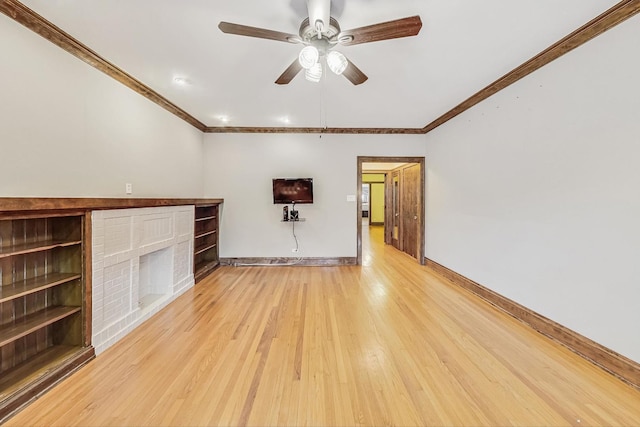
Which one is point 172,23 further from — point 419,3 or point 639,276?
point 639,276

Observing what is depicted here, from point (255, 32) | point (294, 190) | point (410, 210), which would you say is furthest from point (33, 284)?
point (410, 210)

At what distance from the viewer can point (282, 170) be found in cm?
498

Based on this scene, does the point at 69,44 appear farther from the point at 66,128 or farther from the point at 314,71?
the point at 314,71

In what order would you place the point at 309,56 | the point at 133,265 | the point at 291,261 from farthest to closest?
the point at 291,261, the point at 133,265, the point at 309,56

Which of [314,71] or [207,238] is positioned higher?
[314,71]

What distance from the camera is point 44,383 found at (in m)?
1.71

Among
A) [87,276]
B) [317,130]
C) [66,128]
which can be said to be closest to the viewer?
[87,276]

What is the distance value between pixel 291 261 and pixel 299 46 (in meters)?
3.66

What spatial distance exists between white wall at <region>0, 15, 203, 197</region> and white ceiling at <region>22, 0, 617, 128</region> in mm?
282

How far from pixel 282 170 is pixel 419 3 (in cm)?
352

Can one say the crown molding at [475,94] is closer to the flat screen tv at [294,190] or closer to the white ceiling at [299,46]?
the white ceiling at [299,46]

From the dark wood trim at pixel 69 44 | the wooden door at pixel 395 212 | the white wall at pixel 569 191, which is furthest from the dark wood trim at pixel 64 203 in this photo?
the wooden door at pixel 395 212

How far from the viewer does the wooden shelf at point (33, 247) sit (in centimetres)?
167

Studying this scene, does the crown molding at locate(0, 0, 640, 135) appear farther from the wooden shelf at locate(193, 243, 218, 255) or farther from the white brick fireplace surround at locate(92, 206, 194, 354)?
the wooden shelf at locate(193, 243, 218, 255)
